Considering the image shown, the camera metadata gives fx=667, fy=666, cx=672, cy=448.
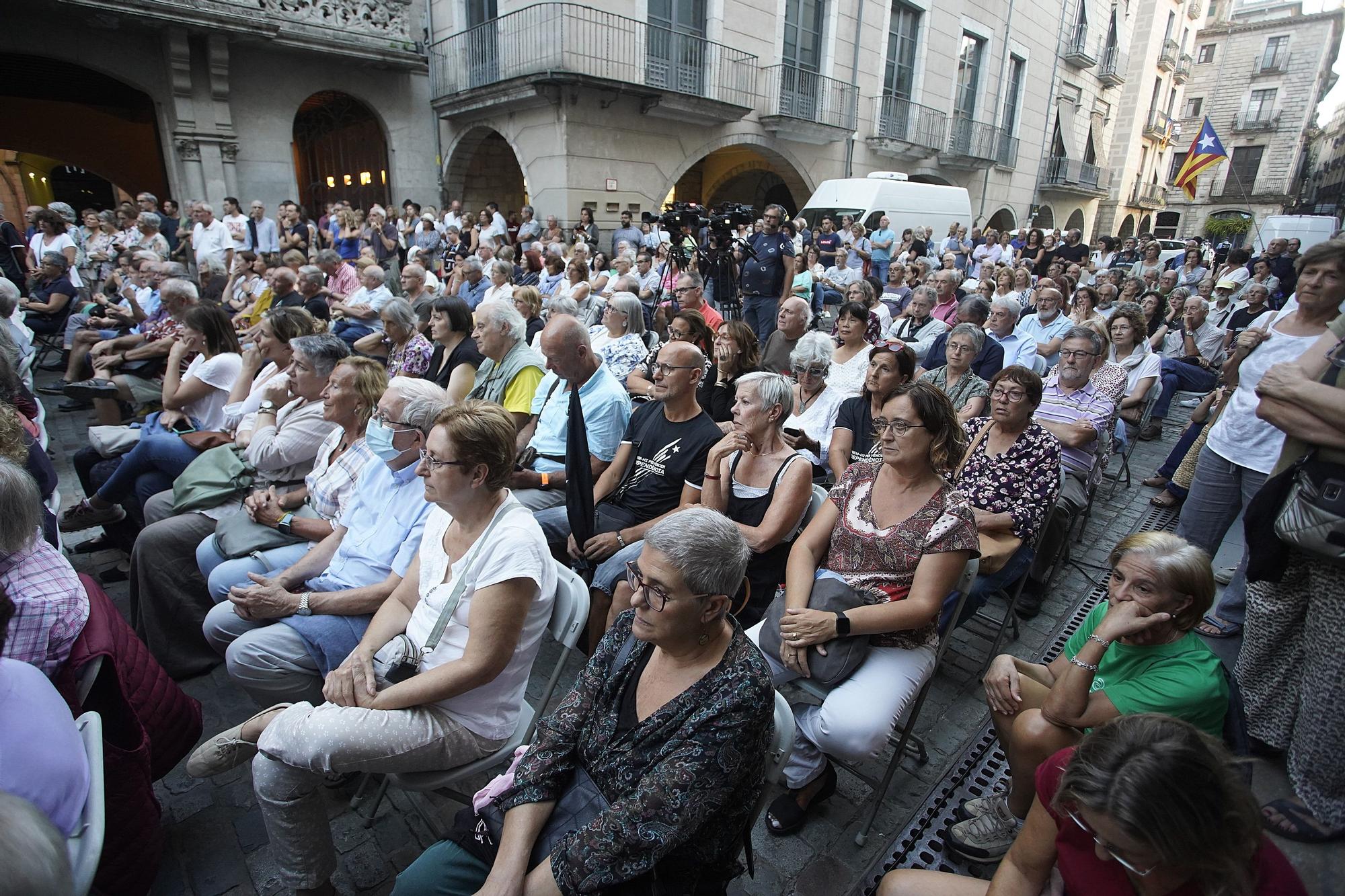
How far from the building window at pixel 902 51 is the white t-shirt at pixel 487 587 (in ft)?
61.6

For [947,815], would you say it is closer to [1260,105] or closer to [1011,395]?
[1011,395]

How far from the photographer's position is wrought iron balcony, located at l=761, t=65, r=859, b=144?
14828mm

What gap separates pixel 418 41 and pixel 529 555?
15.4 m

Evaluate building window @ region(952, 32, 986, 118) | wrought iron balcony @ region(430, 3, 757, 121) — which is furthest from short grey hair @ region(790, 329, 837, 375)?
building window @ region(952, 32, 986, 118)

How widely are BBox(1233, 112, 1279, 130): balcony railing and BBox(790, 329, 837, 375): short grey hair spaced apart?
153 feet

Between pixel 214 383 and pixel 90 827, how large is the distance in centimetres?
307

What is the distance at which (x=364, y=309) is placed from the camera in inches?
251

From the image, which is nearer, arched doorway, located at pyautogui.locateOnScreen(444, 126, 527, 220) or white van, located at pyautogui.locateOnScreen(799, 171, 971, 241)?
white van, located at pyautogui.locateOnScreen(799, 171, 971, 241)

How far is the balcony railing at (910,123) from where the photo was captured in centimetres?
1722

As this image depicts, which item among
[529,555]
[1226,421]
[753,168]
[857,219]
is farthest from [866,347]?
[753,168]

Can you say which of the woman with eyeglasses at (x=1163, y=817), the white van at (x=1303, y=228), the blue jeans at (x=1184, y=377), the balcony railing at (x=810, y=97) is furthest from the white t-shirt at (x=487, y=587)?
the white van at (x=1303, y=228)

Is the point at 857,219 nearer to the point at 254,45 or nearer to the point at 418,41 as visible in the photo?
the point at 418,41

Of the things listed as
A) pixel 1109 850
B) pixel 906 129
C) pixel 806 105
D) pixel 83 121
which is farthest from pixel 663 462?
pixel 83 121

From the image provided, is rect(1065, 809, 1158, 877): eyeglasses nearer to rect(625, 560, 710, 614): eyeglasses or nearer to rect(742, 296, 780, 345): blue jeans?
rect(625, 560, 710, 614): eyeglasses
